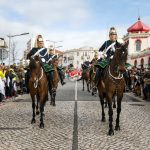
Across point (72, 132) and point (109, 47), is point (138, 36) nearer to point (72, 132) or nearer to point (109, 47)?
point (109, 47)

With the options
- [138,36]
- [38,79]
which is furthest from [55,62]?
[138,36]

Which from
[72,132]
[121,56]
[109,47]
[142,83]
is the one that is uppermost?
[109,47]

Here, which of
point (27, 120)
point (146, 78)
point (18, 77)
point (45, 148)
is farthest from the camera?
point (18, 77)

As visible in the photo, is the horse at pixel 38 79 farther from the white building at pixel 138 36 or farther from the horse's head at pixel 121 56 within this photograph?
the white building at pixel 138 36

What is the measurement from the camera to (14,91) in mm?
25203

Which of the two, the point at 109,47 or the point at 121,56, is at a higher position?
the point at 109,47

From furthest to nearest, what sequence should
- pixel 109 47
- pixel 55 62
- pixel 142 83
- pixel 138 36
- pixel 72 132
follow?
pixel 138 36 → pixel 142 83 → pixel 55 62 → pixel 109 47 → pixel 72 132

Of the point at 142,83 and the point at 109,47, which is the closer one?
the point at 109,47

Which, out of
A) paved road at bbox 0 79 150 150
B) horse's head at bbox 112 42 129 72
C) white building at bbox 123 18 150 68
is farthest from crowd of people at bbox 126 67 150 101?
white building at bbox 123 18 150 68

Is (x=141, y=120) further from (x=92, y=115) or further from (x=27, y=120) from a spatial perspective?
(x=27, y=120)

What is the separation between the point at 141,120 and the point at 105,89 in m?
2.49

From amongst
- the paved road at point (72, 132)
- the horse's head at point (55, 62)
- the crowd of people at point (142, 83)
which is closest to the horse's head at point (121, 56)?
the paved road at point (72, 132)

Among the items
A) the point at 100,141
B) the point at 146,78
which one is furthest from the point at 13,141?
the point at 146,78

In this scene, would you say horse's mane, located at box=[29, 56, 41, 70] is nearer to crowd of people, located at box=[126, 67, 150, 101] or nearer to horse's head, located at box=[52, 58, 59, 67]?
horse's head, located at box=[52, 58, 59, 67]
